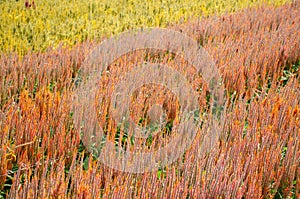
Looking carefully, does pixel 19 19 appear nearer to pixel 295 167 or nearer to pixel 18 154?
pixel 18 154

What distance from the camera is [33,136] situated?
8.64 ft

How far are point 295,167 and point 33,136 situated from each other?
1666 mm

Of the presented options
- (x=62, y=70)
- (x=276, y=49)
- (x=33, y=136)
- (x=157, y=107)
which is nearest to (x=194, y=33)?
(x=276, y=49)

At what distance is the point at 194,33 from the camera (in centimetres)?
594

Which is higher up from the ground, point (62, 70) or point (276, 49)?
point (276, 49)

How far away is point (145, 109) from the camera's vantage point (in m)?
3.18

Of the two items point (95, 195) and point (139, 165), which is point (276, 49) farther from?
point (95, 195)

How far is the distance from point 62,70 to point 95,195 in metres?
2.71

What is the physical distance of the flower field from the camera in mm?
1993

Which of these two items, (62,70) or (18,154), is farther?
(62,70)

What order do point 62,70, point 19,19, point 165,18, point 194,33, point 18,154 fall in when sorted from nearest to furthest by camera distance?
point 18,154 → point 62,70 → point 194,33 → point 19,19 → point 165,18

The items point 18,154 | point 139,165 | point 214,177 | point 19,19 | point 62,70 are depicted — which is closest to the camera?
point 214,177

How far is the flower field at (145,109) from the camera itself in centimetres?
199

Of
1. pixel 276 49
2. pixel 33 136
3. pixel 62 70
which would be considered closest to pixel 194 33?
pixel 276 49
